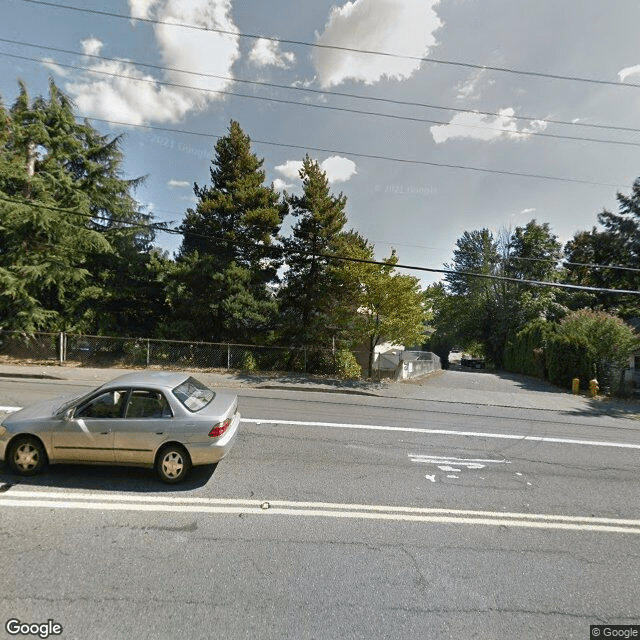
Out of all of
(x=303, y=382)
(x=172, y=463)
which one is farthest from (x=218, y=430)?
(x=303, y=382)

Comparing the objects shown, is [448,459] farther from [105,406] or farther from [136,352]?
[136,352]

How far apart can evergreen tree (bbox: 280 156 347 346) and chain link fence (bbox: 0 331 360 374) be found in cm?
96

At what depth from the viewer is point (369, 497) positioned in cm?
442

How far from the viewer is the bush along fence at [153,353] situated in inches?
562

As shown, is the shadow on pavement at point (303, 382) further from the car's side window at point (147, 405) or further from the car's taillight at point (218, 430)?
the car's side window at point (147, 405)

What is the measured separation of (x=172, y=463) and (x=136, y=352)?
11.7 meters

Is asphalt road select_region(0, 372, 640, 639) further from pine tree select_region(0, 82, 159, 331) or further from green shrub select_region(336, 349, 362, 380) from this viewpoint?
pine tree select_region(0, 82, 159, 331)

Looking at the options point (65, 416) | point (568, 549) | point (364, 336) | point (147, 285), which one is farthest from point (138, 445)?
point (147, 285)

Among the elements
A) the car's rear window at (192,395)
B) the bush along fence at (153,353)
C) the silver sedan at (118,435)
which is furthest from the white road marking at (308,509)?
the bush along fence at (153,353)

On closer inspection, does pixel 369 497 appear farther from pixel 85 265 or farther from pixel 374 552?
pixel 85 265

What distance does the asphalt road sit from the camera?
102 inches

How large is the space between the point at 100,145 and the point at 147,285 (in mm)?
8237

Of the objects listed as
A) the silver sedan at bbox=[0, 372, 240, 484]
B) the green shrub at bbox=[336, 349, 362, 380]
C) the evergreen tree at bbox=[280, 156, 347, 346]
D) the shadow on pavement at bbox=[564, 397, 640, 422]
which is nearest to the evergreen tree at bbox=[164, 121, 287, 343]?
the evergreen tree at bbox=[280, 156, 347, 346]

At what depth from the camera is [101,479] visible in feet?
14.8
